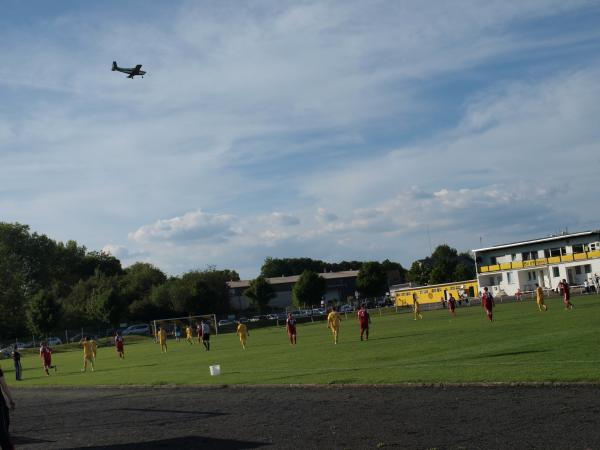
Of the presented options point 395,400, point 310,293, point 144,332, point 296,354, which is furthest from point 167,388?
point 310,293

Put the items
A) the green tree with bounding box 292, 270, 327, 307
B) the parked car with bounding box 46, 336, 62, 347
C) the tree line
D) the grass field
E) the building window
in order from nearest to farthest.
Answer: the grass field → the parked car with bounding box 46, 336, 62, 347 → the building window → the tree line → the green tree with bounding box 292, 270, 327, 307

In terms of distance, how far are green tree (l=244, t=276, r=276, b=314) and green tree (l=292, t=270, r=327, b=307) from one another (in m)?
4.63

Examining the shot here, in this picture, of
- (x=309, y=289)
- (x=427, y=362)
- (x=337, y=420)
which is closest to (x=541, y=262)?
(x=309, y=289)

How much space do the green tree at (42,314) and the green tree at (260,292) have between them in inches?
1230

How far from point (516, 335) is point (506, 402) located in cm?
1453

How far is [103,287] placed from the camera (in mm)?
104438

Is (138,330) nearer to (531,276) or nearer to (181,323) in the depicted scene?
(181,323)

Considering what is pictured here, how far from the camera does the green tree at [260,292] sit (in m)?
110

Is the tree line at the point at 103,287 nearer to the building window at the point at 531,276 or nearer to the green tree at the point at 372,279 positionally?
the green tree at the point at 372,279

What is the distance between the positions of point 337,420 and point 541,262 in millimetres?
81119

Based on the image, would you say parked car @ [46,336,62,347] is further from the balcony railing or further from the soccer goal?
the balcony railing

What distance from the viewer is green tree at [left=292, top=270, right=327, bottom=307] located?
109188 mm

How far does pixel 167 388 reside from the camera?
23.1 meters

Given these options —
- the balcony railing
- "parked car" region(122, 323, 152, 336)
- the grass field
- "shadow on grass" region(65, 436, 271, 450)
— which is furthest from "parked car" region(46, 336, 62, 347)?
"shadow on grass" region(65, 436, 271, 450)
